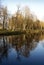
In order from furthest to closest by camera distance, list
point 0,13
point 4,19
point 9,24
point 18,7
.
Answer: point 9,24
point 18,7
point 4,19
point 0,13

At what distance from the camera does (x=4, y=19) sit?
65.6m

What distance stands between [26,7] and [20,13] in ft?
15.3

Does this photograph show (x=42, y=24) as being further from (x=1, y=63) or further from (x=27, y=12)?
(x=1, y=63)

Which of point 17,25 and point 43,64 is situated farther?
point 17,25

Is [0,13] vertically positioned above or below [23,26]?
above

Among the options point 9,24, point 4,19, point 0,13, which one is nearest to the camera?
point 0,13

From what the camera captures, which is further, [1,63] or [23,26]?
[23,26]

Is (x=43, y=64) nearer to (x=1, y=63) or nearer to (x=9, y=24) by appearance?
(x=1, y=63)

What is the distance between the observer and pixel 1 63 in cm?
1230

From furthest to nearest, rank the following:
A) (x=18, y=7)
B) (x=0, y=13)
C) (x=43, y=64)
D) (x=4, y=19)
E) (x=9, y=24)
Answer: (x=9, y=24) → (x=18, y=7) → (x=4, y=19) → (x=0, y=13) → (x=43, y=64)

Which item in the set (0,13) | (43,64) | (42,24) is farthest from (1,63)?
(42,24)

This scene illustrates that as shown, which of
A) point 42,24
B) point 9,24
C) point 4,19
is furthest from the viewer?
point 42,24

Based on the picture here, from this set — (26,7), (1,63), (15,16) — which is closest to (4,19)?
(15,16)

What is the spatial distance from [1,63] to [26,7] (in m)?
67.5
